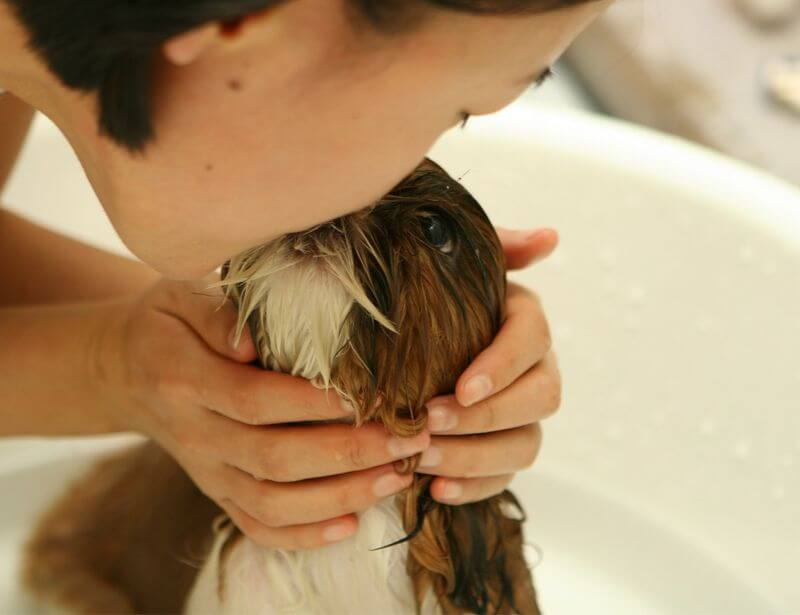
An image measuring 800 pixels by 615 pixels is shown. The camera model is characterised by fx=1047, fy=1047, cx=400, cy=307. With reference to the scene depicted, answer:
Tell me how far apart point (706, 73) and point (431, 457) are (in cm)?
104

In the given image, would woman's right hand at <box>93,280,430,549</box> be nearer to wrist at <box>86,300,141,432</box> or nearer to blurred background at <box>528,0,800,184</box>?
wrist at <box>86,300,141,432</box>

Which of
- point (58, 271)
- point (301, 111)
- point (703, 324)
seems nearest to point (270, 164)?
point (301, 111)

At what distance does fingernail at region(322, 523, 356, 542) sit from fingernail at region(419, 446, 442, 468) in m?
0.08

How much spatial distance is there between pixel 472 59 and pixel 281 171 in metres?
0.11

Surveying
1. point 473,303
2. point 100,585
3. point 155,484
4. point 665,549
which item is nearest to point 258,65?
point 473,303

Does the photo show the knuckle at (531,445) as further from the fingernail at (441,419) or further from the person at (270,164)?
the fingernail at (441,419)

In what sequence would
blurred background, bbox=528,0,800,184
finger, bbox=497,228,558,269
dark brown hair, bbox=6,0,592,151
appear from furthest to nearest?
blurred background, bbox=528,0,800,184 < finger, bbox=497,228,558,269 < dark brown hair, bbox=6,0,592,151

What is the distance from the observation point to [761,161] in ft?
5.01

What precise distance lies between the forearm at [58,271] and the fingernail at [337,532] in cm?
54

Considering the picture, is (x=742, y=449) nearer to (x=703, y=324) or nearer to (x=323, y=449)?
(x=703, y=324)

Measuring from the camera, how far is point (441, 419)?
0.77m

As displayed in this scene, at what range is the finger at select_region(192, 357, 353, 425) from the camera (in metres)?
0.75

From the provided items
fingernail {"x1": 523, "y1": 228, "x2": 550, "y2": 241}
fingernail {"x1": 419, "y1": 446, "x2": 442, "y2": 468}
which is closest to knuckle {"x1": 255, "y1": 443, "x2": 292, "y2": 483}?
fingernail {"x1": 419, "y1": 446, "x2": 442, "y2": 468}

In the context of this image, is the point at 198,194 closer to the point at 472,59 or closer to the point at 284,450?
the point at 472,59
